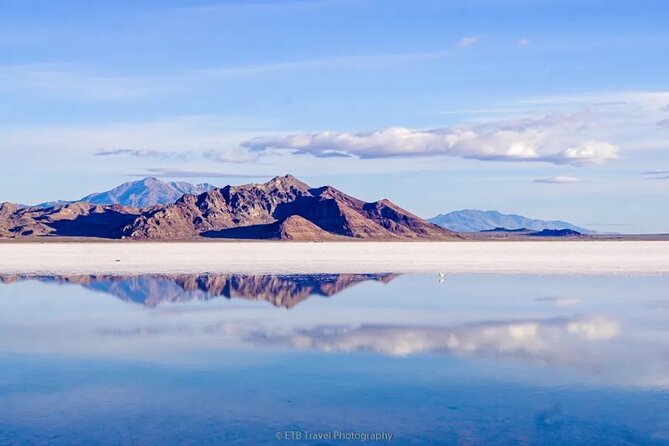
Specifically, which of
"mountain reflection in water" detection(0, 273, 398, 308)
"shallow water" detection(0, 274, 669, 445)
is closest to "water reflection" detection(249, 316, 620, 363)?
"shallow water" detection(0, 274, 669, 445)

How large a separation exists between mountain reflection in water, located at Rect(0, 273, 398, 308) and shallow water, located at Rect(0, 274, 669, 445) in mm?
787

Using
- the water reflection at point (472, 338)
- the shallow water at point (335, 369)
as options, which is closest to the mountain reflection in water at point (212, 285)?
the shallow water at point (335, 369)

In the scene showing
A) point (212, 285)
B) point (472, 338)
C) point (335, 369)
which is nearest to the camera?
point (335, 369)

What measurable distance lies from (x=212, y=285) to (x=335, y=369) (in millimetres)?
22395

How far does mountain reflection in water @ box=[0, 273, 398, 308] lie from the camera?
33.8 metres

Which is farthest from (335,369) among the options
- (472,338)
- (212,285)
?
(212,285)

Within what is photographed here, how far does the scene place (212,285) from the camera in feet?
129

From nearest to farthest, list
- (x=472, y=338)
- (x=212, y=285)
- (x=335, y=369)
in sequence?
(x=335, y=369)
(x=472, y=338)
(x=212, y=285)

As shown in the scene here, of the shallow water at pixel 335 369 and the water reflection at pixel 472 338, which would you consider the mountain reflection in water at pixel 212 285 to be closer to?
the shallow water at pixel 335 369

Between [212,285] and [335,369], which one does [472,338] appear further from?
[212,285]

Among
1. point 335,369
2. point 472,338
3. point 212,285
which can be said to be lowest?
point 335,369

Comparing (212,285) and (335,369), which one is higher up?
(212,285)

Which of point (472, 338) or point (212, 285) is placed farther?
point (212, 285)

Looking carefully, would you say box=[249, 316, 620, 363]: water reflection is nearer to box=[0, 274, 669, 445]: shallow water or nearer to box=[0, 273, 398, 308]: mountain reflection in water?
box=[0, 274, 669, 445]: shallow water
